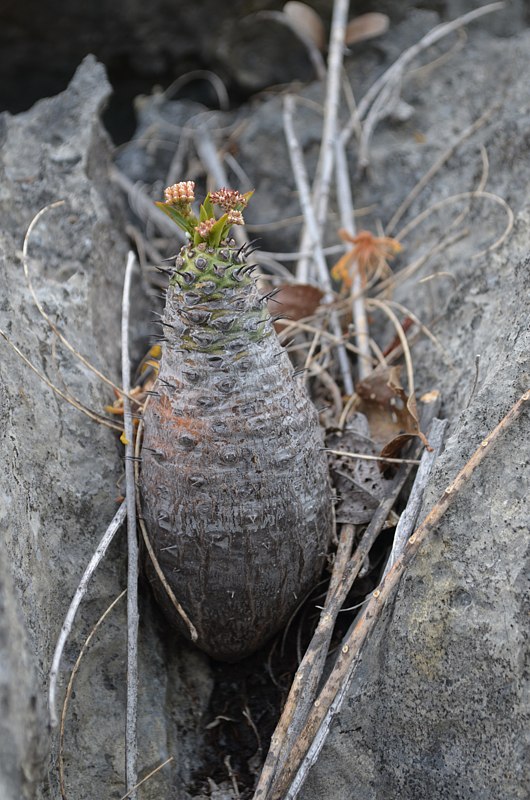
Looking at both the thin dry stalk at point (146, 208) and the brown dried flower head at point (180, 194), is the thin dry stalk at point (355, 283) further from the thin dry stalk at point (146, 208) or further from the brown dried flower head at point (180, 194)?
the brown dried flower head at point (180, 194)

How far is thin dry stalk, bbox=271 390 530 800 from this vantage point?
1.41 metres

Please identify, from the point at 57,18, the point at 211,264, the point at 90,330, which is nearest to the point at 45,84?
the point at 57,18

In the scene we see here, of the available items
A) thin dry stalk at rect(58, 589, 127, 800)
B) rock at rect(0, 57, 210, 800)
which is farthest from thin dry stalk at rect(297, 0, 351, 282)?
thin dry stalk at rect(58, 589, 127, 800)

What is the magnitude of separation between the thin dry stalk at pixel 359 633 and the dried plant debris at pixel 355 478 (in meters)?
0.27

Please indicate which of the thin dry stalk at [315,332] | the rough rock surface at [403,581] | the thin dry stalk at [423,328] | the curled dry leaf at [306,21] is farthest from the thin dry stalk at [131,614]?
the curled dry leaf at [306,21]

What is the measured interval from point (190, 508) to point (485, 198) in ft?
4.29

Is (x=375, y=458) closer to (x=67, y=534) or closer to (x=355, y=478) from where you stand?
(x=355, y=478)

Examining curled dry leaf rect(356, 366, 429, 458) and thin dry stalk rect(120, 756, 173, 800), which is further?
curled dry leaf rect(356, 366, 429, 458)

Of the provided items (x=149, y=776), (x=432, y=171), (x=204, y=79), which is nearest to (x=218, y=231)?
(x=149, y=776)

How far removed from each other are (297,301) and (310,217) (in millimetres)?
464

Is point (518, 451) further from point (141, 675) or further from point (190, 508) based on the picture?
point (141, 675)

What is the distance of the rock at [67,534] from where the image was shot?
134 centimetres

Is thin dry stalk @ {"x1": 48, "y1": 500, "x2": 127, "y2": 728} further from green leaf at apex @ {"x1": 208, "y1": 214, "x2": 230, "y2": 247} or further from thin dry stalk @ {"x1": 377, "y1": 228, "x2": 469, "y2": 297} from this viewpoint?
thin dry stalk @ {"x1": 377, "y1": 228, "x2": 469, "y2": 297}

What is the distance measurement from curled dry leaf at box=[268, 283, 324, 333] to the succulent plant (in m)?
0.66
